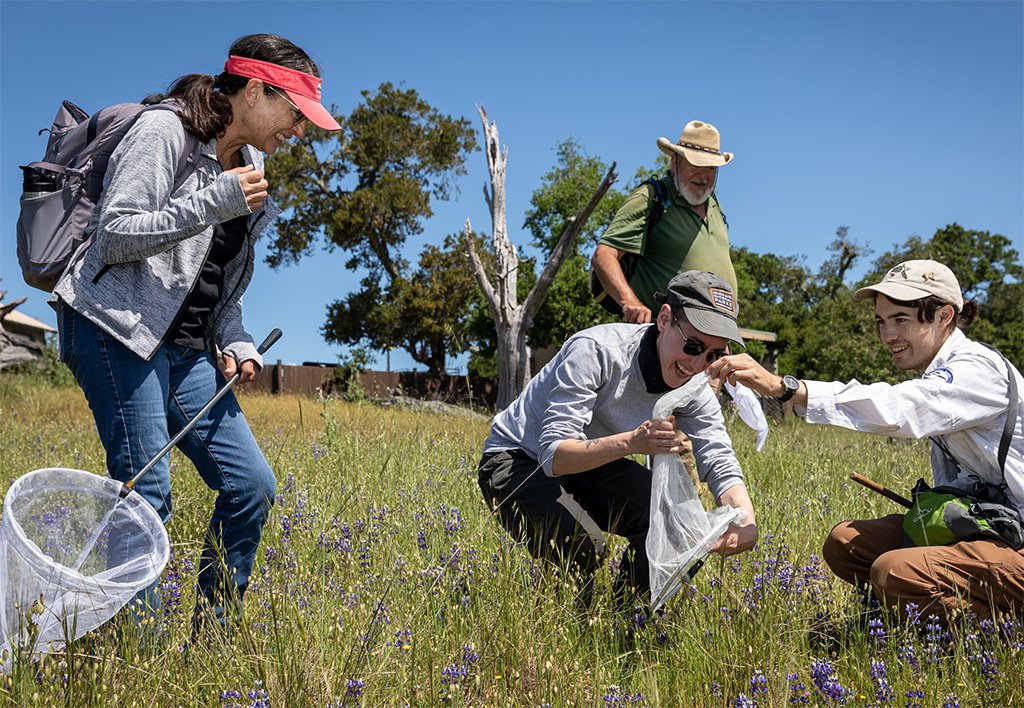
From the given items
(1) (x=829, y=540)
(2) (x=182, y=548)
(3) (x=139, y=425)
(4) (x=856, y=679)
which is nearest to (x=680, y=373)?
(1) (x=829, y=540)

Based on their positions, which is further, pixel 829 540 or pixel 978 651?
pixel 829 540

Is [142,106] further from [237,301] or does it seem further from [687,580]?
[687,580]

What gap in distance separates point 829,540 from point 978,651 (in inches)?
30.6

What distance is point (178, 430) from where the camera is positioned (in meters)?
2.66

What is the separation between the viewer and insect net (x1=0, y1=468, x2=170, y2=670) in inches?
79.7

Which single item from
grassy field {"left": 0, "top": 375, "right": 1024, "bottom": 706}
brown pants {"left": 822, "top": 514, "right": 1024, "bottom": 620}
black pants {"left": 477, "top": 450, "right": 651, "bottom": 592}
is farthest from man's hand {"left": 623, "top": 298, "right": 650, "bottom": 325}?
brown pants {"left": 822, "top": 514, "right": 1024, "bottom": 620}

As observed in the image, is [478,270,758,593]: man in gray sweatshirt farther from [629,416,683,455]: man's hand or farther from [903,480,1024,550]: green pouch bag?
[903,480,1024,550]: green pouch bag

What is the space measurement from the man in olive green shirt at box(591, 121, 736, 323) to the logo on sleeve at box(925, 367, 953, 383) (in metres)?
1.53

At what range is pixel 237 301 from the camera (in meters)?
2.85

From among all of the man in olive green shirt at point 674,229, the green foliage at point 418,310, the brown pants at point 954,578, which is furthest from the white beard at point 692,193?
the green foliage at point 418,310

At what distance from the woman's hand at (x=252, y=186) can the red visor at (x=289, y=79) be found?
274 millimetres

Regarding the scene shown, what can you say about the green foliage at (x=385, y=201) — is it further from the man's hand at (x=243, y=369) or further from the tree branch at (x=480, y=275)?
the man's hand at (x=243, y=369)

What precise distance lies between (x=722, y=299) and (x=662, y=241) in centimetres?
162

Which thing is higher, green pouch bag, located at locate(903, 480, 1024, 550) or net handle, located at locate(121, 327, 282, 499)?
net handle, located at locate(121, 327, 282, 499)
